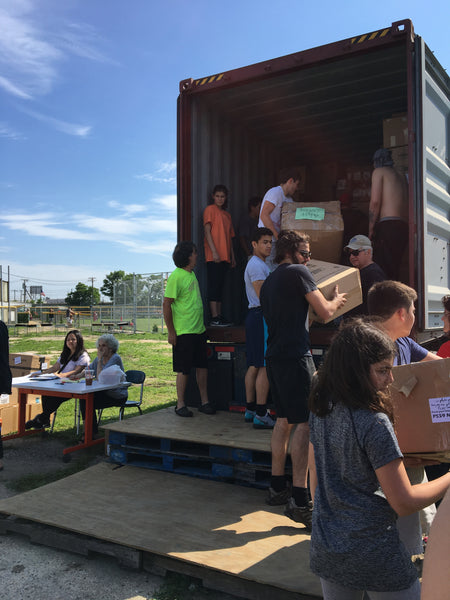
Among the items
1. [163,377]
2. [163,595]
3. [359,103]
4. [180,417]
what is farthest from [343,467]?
[163,377]

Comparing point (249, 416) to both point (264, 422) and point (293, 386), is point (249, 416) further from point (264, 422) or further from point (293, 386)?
point (293, 386)

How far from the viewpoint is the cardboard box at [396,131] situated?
5184mm

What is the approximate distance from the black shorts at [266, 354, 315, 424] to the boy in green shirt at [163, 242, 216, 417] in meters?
1.77

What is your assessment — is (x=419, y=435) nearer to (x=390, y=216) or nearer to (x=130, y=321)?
(x=390, y=216)

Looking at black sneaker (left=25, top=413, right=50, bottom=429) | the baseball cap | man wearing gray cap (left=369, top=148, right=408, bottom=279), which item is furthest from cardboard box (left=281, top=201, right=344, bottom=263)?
black sneaker (left=25, top=413, right=50, bottom=429)

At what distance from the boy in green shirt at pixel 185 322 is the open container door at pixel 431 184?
2.14m

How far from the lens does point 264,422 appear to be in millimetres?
4559

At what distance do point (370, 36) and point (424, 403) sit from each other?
3.44 m

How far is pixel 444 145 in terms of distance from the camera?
4.96 m

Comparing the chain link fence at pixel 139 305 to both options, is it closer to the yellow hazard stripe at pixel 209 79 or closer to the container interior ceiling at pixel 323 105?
the container interior ceiling at pixel 323 105

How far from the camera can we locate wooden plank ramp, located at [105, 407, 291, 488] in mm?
4012

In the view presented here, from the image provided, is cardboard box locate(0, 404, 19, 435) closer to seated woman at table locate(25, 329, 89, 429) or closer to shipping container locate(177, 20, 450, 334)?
seated woman at table locate(25, 329, 89, 429)

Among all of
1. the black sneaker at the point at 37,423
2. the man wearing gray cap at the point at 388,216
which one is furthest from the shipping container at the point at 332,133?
the black sneaker at the point at 37,423

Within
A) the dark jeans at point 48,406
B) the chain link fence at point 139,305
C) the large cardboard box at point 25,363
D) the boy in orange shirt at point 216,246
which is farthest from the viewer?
the chain link fence at point 139,305
